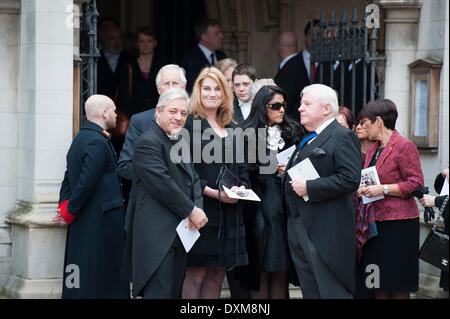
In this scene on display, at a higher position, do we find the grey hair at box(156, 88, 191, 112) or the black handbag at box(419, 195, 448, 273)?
the grey hair at box(156, 88, 191, 112)

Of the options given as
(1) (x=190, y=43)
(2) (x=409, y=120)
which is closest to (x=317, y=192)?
(2) (x=409, y=120)

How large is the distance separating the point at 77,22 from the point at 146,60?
5.67ft

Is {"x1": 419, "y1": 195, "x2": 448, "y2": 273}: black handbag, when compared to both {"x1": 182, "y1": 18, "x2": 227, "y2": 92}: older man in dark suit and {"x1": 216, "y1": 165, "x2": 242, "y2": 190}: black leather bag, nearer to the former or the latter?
{"x1": 216, "y1": 165, "x2": 242, "y2": 190}: black leather bag

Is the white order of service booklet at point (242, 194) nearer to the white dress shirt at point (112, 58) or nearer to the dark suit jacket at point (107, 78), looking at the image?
the dark suit jacket at point (107, 78)

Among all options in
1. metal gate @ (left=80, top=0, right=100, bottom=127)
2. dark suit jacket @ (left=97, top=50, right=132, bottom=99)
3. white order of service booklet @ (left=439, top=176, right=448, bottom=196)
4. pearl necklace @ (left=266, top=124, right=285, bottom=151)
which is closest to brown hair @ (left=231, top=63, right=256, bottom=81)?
pearl necklace @ (left=266, top=124, right=285, bottom=151)

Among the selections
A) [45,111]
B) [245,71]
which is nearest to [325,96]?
[245,71]

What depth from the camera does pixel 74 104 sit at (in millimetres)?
7848

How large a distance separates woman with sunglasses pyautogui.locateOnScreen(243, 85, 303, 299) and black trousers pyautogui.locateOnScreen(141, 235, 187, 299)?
97cm

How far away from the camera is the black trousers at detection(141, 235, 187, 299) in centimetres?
588

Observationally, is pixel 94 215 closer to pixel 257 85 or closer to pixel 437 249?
pixel 257 85

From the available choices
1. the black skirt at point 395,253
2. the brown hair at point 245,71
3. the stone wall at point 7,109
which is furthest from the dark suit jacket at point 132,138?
the black skirt at point 395,253

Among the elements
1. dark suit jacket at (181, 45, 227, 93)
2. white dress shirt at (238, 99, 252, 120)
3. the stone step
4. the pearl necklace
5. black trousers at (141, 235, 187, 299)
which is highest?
dark suit jacket at (181, 45, 227, 93)

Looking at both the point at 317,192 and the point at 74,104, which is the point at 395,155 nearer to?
the point at 317,192

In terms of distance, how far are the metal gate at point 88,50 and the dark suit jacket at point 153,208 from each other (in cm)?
216
